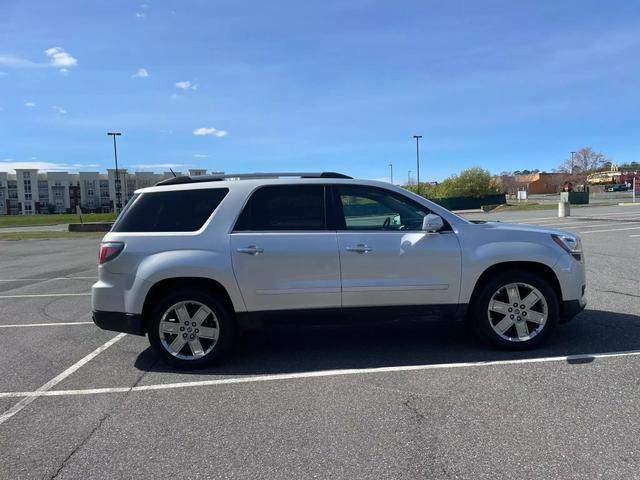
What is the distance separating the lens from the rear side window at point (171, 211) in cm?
502

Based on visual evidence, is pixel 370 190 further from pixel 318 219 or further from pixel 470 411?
pixel 470 411

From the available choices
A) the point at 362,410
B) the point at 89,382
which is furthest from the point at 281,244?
the point at 89,382

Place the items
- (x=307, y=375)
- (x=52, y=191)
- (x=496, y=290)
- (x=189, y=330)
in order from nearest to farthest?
(x=307, y=375), (x=189, y=330), (x=496, y=290), (x=52, y=191)

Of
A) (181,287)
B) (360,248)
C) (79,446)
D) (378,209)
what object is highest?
(378,209)

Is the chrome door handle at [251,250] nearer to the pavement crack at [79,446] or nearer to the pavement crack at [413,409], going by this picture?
the pavement crack at [79,446]

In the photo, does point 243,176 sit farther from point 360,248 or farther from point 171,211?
point 360,248

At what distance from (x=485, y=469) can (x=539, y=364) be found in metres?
2.02

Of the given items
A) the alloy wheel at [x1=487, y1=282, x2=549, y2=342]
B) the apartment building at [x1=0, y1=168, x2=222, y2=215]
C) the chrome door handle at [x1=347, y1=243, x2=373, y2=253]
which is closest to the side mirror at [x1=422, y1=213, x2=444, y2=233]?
the chrome door handle at [x1=347, y1=243, x2=373, y2=253]

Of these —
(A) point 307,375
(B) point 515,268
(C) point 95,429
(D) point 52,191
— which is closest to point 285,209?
(A) point 307,375

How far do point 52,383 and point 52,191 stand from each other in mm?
143851

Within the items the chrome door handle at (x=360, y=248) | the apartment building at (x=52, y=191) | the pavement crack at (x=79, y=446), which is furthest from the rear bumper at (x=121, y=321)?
the apartment building at (x=52, y=191)

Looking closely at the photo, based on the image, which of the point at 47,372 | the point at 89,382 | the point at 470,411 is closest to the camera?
the point at 470,411

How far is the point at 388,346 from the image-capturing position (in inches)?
217

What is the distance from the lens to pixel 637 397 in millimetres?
3951
